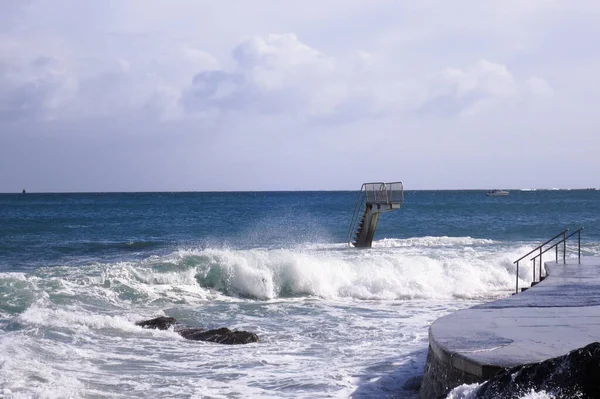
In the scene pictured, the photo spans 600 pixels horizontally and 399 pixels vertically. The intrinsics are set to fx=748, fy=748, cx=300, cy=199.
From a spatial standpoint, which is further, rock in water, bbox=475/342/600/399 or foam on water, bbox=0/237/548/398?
foam on water, bbox=0/237/548/398

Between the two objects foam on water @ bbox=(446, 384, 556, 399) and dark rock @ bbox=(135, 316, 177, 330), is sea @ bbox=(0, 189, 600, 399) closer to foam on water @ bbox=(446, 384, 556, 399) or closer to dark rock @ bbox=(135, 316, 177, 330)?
foam on water @ bbox=(446, 384, 556, 399)

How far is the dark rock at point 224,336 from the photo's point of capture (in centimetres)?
1446

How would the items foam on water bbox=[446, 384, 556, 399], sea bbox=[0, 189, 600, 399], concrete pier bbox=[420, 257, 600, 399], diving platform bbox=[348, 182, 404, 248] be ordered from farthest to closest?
diving platform bbox=[348, 182, 404, 248], sea bbox=[0, 189, 600, 399], concrete pier bbox=[420, 257, 600, 399], foam on water bbox=[446, 384, 556, 399]

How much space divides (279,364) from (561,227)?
47.1 meters

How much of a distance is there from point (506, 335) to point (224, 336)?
6.70 m

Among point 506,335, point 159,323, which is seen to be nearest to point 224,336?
point 159,323

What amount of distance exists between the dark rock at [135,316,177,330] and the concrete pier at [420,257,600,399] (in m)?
7.18

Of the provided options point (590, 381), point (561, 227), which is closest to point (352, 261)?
point (590, 381)

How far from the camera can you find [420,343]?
46.0 ft

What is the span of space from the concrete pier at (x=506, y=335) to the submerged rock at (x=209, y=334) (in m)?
4.83

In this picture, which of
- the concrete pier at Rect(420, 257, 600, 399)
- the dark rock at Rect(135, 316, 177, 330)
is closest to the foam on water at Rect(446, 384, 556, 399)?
the concrete pier at Rect(420, 257, 600, 399)

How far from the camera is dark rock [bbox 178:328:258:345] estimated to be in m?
14.5

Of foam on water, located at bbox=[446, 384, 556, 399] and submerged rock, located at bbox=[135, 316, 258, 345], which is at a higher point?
foam on water, located at bbox=[446, 384, 556, 399]

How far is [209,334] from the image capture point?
1502 centimetres
